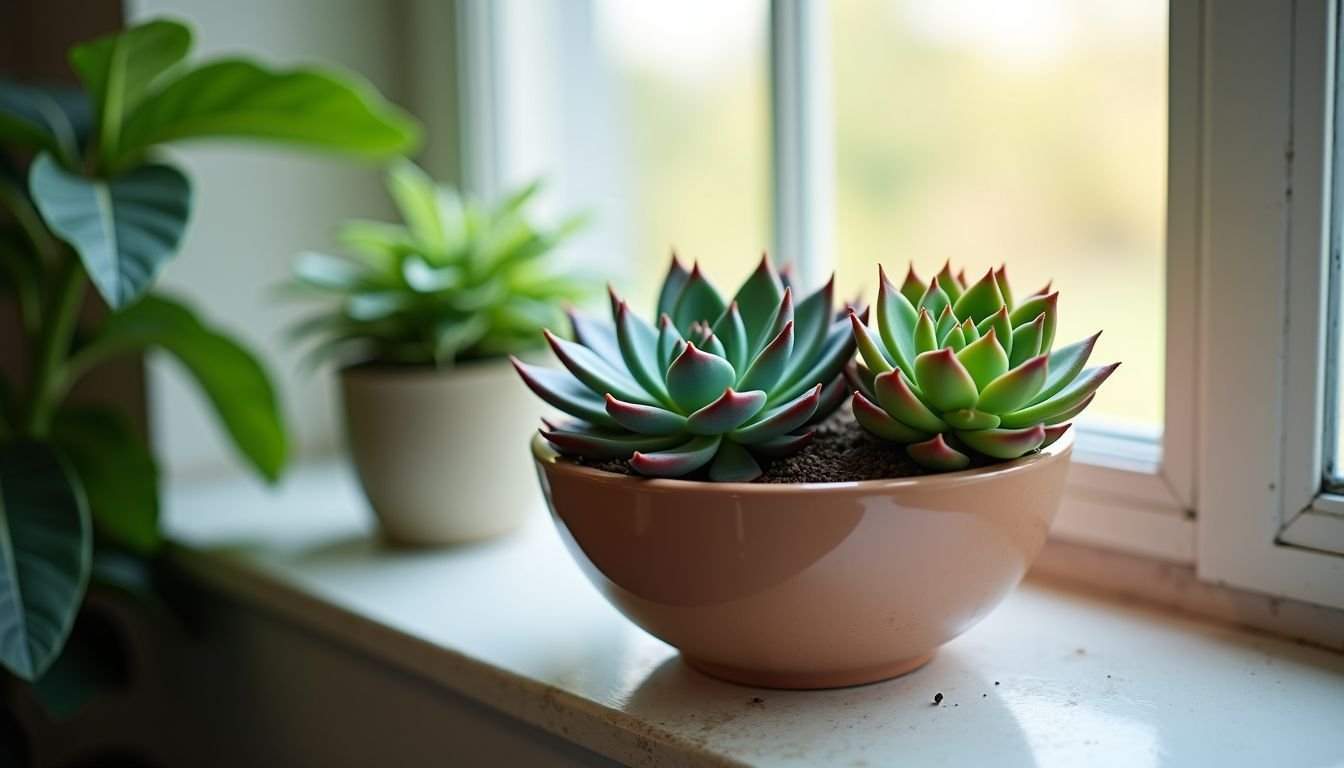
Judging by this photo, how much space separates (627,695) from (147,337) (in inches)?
24.3

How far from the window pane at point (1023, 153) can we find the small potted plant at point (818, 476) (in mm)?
229

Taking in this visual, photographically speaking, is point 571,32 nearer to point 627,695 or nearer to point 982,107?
point 982,107

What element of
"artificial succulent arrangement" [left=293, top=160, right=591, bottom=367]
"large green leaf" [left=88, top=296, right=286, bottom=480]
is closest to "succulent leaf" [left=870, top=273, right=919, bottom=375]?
"artificial succulent arrangement" [left=293, top=160, right=591, bottom=367]

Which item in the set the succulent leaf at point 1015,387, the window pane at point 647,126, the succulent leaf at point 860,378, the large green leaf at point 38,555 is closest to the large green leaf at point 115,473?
the large green leaf at point 38,555

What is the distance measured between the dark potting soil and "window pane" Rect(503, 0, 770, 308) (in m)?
0.40

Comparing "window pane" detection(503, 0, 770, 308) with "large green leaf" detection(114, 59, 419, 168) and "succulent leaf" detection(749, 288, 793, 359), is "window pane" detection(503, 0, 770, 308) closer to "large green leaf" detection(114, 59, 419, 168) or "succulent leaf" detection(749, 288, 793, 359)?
"large green leaf" detection(114, 59, 419, 168)

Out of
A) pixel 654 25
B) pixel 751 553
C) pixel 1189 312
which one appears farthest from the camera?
pixel 654 25

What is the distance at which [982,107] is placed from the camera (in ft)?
3.05

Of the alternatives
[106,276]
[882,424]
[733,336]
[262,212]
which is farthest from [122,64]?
[882,424]

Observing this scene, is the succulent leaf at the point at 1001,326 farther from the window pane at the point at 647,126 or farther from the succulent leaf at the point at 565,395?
the window pane at the point at 647,126

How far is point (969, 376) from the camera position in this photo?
1.98 feet

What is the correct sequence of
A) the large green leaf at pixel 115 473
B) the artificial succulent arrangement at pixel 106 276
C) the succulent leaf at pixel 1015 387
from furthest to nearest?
the large green leaf at pixel 115 473 → the artificial succulent arrangement at pixel 106 276 → the succulent leaf at pixel 1015 387

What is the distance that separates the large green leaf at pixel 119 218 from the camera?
0.79m

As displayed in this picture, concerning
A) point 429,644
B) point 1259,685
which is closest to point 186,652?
point 429,644
